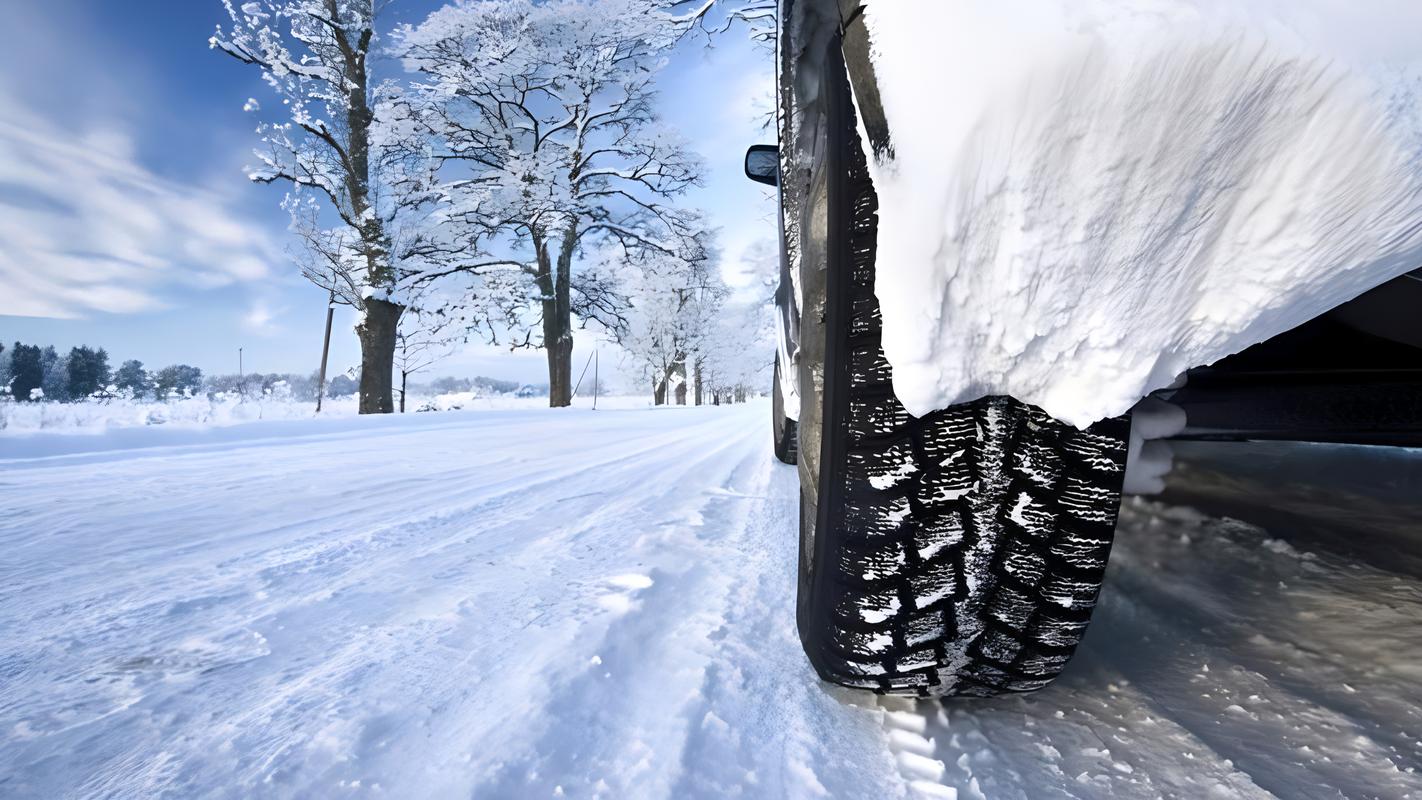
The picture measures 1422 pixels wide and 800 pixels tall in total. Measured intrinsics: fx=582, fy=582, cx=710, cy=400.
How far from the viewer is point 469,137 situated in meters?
11.1

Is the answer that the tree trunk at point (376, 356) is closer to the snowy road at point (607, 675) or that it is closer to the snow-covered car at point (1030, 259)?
the snowy road at point (607, 675)

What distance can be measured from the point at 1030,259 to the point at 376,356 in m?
11.0

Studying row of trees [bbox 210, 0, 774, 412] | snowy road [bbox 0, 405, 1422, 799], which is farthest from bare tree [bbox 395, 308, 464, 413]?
snowy road [bbox 0, 405, 1422, 799]

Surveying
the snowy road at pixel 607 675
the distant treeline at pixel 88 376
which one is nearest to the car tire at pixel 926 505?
the snowy road at pixel 607 675

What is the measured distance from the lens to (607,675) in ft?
2.59

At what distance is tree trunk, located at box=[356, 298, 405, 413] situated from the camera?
973cm

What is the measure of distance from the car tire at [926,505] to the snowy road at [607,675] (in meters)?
0.12

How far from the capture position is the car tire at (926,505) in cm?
62

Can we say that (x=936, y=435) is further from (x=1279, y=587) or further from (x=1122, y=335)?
(x=1279, y=587)

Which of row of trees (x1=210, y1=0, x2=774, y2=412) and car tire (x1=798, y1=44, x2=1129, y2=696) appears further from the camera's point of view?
row of trees (x1=210, y1=0, x2=774, y2=412)

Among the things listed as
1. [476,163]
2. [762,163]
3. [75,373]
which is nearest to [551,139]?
[476,163]

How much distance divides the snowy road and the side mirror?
1.07 metres

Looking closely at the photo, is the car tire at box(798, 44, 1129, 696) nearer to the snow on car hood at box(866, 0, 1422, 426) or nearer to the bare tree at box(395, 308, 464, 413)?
the snow on car hood at box(866, 0, 1422, 426)

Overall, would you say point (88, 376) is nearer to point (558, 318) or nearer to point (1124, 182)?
point (558, 318)
